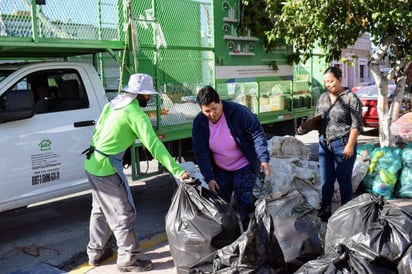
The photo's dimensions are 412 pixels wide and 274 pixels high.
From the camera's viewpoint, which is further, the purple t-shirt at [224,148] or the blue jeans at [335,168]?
the blue jeans at [335,168]

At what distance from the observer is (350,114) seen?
14.1ft

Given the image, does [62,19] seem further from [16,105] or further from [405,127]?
[405,127]

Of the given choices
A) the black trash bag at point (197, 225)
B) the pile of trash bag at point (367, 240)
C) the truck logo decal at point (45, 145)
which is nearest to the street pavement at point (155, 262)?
the black trash bag at point (197, 225)

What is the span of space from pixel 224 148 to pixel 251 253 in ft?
3.65

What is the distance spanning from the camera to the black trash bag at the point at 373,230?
2.72 meters

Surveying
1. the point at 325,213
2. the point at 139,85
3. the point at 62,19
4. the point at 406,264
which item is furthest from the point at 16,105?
the point at 406,264

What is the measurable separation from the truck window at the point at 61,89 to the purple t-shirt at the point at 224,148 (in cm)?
182

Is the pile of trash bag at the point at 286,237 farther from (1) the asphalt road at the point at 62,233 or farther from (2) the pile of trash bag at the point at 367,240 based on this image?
(1) the asphalt road at the point at 62,233

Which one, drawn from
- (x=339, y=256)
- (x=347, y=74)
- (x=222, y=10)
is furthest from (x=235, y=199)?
(x=347, y=74)

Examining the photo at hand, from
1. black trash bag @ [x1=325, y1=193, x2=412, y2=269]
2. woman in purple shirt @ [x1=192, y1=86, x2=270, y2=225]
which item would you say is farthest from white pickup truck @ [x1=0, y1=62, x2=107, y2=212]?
black trash bag @ [x1=325, y1=193, x2=412, y2=269]

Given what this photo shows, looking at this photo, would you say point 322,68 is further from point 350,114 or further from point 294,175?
point 350,114

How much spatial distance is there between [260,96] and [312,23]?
1587mm

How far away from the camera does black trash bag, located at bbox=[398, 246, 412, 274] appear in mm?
2498

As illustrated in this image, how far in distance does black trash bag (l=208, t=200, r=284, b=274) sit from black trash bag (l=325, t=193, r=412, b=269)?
402 mm
